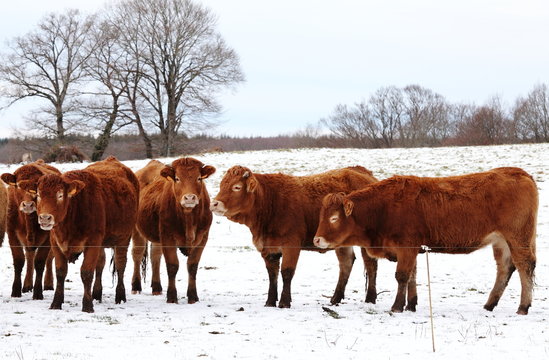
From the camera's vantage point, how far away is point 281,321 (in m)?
8.23

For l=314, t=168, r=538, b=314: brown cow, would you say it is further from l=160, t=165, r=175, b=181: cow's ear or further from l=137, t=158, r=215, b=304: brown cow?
l=160, t=165, r=175, b=181: cow's ear

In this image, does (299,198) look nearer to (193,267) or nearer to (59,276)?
(193,267)

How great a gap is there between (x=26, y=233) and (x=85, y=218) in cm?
163

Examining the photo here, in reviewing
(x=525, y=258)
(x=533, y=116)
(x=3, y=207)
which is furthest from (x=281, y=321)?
(x=533, y=116)

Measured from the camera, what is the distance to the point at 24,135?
45.2 metres

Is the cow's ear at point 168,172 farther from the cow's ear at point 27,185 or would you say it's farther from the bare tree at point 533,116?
the bare tree at point 533,116

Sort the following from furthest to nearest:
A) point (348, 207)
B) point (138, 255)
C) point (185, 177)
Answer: point (138, 255), point (185, 177), point (348, 207)

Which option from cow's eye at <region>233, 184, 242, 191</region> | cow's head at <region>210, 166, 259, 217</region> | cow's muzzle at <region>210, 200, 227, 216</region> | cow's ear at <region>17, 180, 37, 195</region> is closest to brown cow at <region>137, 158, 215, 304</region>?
cow's muzzle at <region>210, 200, 227, 216</region>

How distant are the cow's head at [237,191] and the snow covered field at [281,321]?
1.40 metres

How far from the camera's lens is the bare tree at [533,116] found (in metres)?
62.9

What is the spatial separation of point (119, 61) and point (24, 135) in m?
8.22

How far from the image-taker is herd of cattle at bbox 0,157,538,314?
29.8ft

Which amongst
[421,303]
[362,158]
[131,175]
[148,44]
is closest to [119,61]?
[148,44]

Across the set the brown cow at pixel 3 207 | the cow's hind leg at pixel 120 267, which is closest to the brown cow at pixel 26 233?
the brown cow at pixel 3 207
